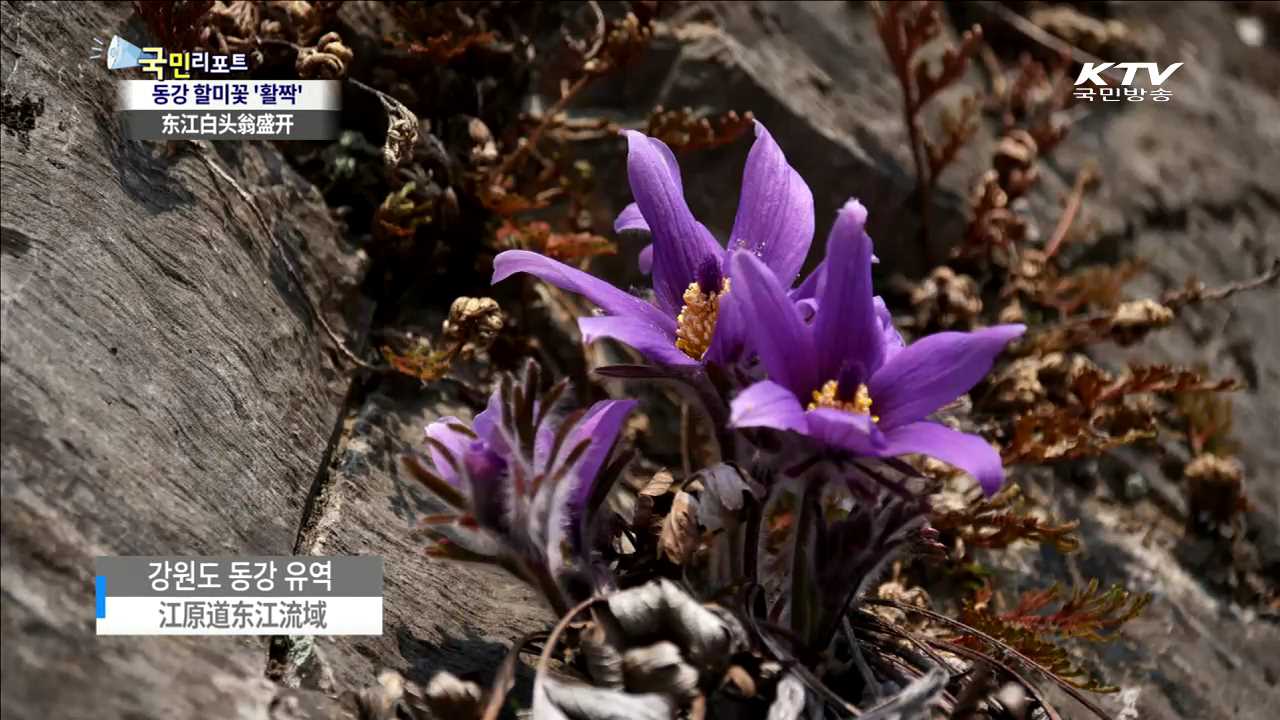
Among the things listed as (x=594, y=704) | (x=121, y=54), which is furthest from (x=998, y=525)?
(x=121, y=54)

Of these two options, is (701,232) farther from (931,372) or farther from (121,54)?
(121,54)

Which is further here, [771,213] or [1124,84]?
[1124,84]

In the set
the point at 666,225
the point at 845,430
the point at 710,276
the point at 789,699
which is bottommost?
the point at 789,699

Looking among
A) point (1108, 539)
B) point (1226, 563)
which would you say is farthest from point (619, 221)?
point (1226, 563)

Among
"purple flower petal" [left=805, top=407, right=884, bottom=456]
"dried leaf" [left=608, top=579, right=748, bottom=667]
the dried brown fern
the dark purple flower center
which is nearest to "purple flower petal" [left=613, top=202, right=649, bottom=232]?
the dark purple flower center

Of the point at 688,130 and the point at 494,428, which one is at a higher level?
the point at 688,130

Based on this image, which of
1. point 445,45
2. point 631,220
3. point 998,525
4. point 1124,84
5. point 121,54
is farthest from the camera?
point 1124,84

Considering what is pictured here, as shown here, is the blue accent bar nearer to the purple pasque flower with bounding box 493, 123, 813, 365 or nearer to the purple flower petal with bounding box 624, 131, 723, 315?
the purple pasque flower with bounding box 493, 123, 813, 365
